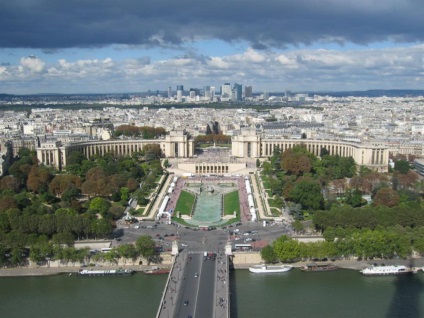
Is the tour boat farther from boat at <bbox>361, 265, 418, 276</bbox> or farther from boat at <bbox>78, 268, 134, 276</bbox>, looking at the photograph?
boat at <bbox>78, 268, 134, 276</bbox>

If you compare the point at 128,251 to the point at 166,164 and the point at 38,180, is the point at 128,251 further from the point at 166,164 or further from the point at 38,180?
the point at 166,164

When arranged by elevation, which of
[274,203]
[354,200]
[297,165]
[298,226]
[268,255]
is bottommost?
[268,255]

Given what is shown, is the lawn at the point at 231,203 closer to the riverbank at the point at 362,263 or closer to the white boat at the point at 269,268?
the riverbank at the point at 362,263

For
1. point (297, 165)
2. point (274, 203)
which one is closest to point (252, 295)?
point (274, 203)

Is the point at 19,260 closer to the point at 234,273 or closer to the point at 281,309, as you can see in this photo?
the point at 234,273

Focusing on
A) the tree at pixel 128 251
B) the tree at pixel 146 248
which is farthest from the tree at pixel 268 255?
the tree at pixel 128 251

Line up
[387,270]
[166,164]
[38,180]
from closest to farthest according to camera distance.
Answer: [387,270], [38,180], [166,164]

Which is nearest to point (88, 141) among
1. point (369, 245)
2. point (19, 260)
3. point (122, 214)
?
point (122, 214)
